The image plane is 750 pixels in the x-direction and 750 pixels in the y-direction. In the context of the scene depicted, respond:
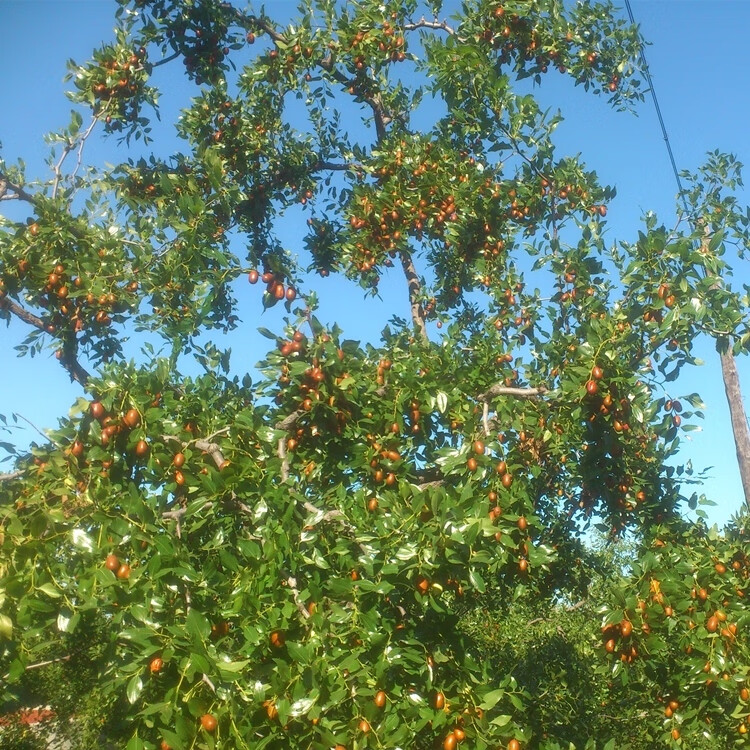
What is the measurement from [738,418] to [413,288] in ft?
17.1

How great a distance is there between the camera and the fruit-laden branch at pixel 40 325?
4344 mm

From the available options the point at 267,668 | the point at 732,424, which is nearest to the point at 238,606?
the point at 267,668

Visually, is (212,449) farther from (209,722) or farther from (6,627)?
(209,722)

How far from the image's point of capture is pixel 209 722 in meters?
2.38

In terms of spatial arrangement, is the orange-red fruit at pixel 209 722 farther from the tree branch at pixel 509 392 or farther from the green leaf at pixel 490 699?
the tree branch at pixel 509 392

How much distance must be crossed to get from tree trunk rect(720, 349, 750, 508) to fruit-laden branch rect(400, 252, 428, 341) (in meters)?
4.46

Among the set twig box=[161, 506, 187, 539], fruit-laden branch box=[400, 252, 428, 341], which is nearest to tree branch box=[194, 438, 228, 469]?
twig box=[161, 506, 187, 539]

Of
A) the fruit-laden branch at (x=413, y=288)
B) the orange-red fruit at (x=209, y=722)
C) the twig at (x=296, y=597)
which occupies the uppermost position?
the fruit-laden branch at (x=413, y=288)

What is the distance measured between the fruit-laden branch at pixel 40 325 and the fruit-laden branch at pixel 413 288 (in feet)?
8.74

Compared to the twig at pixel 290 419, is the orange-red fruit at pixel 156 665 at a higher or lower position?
lower

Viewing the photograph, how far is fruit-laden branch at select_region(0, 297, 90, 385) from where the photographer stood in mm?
4344

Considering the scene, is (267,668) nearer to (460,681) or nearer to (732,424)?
(460,681)

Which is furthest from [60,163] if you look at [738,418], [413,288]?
[738,418]

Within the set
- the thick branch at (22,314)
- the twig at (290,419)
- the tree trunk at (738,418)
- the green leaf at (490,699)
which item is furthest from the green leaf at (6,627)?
the tree trunk at (738,418)
